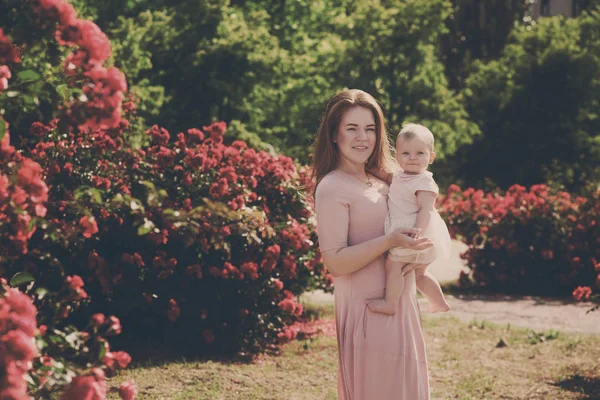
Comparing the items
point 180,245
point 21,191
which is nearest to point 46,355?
point 21,191

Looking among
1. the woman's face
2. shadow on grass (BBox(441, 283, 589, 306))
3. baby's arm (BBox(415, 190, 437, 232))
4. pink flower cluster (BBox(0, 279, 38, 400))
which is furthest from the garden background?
baby's arm (BBox(415, 190, 437, 232))

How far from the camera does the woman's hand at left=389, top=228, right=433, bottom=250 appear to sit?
3227 mm

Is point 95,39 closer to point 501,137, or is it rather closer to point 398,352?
point 398,352

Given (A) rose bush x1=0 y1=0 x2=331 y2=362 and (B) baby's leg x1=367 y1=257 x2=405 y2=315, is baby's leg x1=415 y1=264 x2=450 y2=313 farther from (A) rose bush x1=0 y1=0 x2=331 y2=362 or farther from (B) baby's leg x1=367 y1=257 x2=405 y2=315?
(A) rose bush x1=0 y1=0 x2=331 y2=362

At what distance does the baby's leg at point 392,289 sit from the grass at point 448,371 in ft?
7.84

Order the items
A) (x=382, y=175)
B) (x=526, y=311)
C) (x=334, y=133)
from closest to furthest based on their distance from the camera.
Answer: (x=334, y=133) < (x=382, y=175) < (x=526, y=311)

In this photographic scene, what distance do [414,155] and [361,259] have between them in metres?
0.55

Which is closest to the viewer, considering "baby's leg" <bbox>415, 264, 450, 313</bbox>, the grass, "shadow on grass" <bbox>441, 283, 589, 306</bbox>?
"baby's leg" <bbox>415, 264, 450, 313</bbox>

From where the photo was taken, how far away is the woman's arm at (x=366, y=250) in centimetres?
324

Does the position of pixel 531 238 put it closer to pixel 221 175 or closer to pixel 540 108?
pixel 221 175

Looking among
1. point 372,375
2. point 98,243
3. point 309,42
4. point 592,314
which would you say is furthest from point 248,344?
point 309,42

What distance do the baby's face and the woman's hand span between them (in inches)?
12.7

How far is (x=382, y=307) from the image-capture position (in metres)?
3.37

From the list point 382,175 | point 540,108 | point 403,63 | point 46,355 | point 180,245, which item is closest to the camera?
point 46,355
